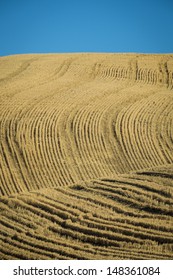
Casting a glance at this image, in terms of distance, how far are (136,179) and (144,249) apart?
12.5 ft

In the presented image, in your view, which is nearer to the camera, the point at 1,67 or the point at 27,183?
the point at 27,183

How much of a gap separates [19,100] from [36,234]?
13.9 metres

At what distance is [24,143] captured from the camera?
60.2ft

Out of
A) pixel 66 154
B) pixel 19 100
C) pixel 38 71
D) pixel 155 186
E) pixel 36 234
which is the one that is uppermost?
pixel 38 71

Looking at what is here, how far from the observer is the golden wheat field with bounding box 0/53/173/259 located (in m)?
10.1

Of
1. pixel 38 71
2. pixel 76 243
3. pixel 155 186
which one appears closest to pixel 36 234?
pixel 76 243

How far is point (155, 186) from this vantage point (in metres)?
12.2

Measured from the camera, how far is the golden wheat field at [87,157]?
10.1m

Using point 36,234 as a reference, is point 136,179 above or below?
above

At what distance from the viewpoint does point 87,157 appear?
17516 millimetres

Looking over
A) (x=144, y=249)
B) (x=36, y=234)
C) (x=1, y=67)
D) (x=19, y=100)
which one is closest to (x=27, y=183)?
(x=36, y=234)

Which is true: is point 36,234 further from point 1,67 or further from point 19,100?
point 1,67
